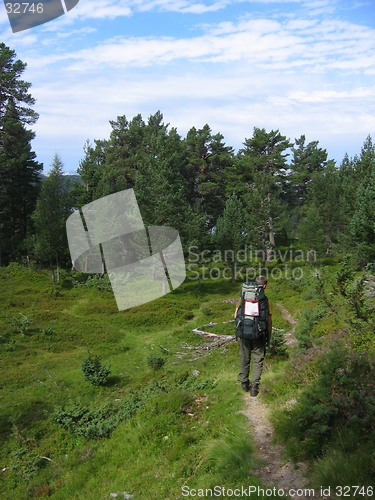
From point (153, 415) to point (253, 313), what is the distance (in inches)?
128

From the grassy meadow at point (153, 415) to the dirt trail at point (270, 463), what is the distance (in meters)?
0.15

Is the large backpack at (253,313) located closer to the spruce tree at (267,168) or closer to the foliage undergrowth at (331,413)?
the foliage undergrowth at (331,413)

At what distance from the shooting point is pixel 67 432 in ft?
35.4

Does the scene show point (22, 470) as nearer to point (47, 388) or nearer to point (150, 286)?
point (47, 388)

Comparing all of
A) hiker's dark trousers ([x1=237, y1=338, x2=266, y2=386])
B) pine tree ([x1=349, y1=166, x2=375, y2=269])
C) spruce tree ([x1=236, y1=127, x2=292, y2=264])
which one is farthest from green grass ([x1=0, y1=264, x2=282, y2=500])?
spruce tree ([x1=236, y1=127, x2=292, y2=264])

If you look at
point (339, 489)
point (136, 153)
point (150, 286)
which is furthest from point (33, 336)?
point (136, 153)

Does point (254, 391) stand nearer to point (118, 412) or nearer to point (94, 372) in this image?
point (118, 412)

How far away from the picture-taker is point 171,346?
19016mm

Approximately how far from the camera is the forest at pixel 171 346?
228 inches

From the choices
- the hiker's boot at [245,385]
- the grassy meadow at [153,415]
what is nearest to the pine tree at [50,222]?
the grassy meadow at [153,415]

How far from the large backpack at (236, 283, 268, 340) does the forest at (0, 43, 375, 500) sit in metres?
1.18

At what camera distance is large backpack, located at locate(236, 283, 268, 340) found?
7.28 meters

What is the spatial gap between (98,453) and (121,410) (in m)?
1.65

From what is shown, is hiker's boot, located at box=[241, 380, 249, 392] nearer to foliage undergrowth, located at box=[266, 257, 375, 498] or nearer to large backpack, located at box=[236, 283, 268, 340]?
foliage undergrowth, located at box=[266, 257, 375, 498]
